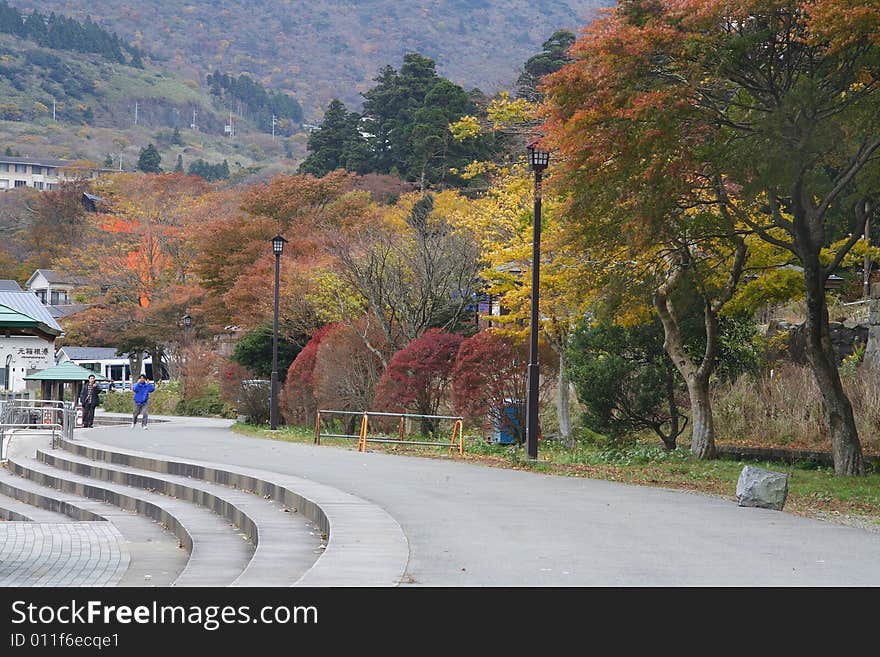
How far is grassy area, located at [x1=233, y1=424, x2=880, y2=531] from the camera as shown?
579 inches

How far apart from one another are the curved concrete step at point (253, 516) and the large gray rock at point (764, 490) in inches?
209

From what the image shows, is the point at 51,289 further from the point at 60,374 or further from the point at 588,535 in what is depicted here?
the point at 588,535

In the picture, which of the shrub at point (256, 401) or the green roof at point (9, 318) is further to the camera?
the shrub at point (256, 401)

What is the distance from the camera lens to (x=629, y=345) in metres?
24.5

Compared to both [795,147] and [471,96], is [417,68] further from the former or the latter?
[795,147]

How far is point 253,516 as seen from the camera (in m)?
14.0

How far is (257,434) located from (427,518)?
69.2ft

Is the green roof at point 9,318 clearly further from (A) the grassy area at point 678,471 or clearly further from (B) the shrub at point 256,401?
(B) the shrub at point 256,401

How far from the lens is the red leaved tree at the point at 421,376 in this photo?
2745 cm

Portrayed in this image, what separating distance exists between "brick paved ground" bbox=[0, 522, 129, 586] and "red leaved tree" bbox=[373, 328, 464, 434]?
40.7ft

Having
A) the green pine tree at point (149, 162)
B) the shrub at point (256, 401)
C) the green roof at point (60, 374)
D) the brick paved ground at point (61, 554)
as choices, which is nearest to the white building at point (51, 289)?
the green pine tree at point (149, 162)

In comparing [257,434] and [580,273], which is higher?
[580,273]

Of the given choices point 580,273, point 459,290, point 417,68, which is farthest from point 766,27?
point 417,68

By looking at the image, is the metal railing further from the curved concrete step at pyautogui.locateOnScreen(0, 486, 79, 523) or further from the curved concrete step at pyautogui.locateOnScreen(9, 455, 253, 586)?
the curved concrete step at pyautogui.locateOnScreen(0, 486, 79, 523)
